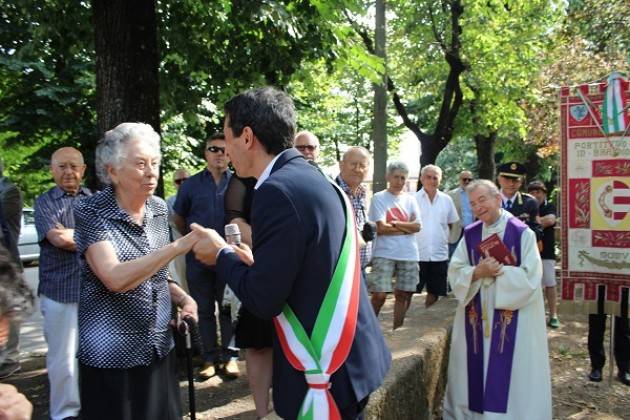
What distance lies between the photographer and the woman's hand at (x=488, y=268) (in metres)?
4.61

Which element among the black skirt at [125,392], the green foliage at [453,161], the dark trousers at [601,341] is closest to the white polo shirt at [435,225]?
the dark trousers at [601,341]

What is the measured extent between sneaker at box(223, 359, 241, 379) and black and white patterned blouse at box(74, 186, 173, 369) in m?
2.58

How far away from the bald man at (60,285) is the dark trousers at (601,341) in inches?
187

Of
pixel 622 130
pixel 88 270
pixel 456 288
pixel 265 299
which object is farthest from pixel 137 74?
pixel 622 130

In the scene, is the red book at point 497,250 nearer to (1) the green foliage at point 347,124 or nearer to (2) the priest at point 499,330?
(2) the priest at point 499,330

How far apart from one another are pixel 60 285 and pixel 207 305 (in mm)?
1596

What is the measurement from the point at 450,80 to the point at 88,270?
1461 centimetres

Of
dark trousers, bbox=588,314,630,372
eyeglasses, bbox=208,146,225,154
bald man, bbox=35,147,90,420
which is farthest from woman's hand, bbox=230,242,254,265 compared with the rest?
dark trousers, bbox=588,314,630,372

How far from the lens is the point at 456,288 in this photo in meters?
4.79

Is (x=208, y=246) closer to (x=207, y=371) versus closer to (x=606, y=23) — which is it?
(x=207, y=371)

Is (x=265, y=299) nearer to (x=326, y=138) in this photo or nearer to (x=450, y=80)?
(x=450, y=80)

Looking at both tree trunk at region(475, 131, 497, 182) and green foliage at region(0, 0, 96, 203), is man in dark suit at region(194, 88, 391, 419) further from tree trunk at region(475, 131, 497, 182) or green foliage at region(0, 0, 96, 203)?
tree trunk at region(475, 131, 497, 182)

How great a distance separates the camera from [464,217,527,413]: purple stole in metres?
4.59

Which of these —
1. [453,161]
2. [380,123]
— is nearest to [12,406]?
[380,123]
